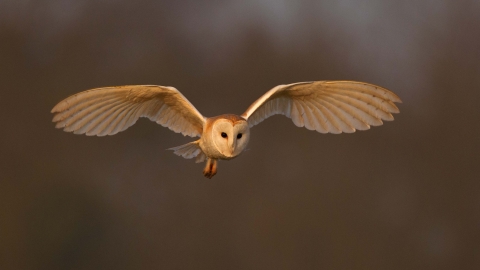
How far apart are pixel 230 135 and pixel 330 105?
84 cm

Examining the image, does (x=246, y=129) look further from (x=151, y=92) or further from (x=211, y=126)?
(x=151, y=92)

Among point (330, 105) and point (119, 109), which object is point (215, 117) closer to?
point (119, 109)

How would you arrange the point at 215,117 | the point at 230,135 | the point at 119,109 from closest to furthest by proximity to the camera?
the point at 230,135, the point at 215,117, the point at 119,109

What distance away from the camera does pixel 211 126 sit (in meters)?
3.22

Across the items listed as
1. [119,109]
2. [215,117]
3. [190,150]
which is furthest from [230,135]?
A: [119,109]

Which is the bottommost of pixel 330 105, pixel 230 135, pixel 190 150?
pixel 190 150

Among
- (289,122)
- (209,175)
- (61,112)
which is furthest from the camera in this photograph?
(289,122)

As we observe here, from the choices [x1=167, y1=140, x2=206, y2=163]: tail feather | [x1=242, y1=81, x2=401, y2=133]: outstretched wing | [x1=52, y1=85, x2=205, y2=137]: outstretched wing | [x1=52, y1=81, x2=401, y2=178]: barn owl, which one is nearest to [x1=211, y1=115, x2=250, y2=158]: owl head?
[x1=52, y1=81, x2=401, y2=178]: barn owl

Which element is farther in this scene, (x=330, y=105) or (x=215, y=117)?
(x=330, y=105)

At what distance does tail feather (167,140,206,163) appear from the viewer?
361 centimetres

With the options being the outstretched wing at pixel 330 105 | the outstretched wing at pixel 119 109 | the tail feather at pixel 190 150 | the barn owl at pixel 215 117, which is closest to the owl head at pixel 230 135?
the barn owl at pixel 215 117

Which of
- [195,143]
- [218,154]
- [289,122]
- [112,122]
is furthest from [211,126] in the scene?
[289,122]

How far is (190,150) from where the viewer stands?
368cm

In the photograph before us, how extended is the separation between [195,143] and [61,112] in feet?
2.47
